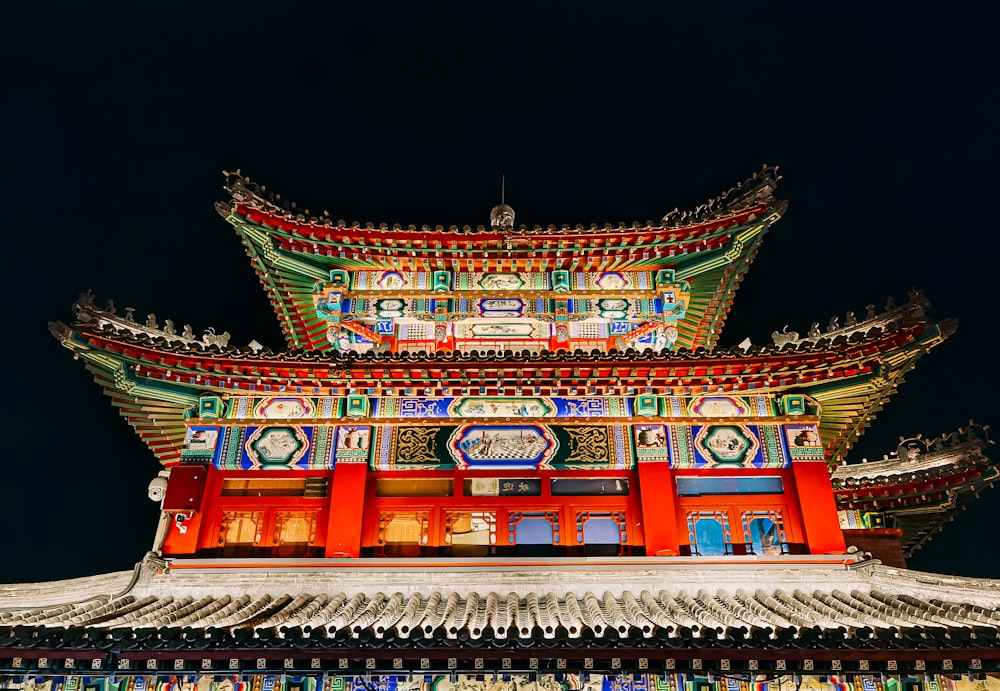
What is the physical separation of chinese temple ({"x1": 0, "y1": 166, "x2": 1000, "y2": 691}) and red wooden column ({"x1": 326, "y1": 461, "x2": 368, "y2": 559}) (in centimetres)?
4

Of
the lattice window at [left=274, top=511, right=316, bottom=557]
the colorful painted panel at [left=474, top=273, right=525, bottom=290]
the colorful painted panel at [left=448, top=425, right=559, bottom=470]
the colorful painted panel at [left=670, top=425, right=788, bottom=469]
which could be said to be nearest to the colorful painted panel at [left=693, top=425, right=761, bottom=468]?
the colorful painted panel at [left=670, top=425, right=788, bottom=469]

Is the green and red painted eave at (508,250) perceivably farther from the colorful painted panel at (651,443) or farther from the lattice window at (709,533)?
the lattice window at (709,533)

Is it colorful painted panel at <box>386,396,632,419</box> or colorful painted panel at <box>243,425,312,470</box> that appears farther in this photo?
colorful painted panel at <box>386,396,632,419</box>

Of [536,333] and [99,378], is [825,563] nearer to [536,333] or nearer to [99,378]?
[536,333]

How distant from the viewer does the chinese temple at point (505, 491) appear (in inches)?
326

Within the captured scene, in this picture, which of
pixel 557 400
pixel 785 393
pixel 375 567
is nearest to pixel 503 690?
pixel 375 567

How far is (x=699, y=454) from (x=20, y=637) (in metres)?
9.57

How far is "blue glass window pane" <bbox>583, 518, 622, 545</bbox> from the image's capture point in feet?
39.8

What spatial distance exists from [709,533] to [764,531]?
2.83ft

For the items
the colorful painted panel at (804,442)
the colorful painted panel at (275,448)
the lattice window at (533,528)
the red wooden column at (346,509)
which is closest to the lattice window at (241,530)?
the colorful painted panel at (275,448)

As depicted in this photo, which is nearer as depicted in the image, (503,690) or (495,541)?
(503,690)

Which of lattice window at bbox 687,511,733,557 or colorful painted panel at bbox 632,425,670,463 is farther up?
colorful painted panel at bbox 632,425,670,463

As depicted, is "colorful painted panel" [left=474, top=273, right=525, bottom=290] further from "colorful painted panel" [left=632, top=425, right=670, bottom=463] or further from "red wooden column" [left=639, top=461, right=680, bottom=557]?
"red wooden column" [left=639, top=461, right=680, bottom=557]

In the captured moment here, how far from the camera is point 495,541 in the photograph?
12.1 m
